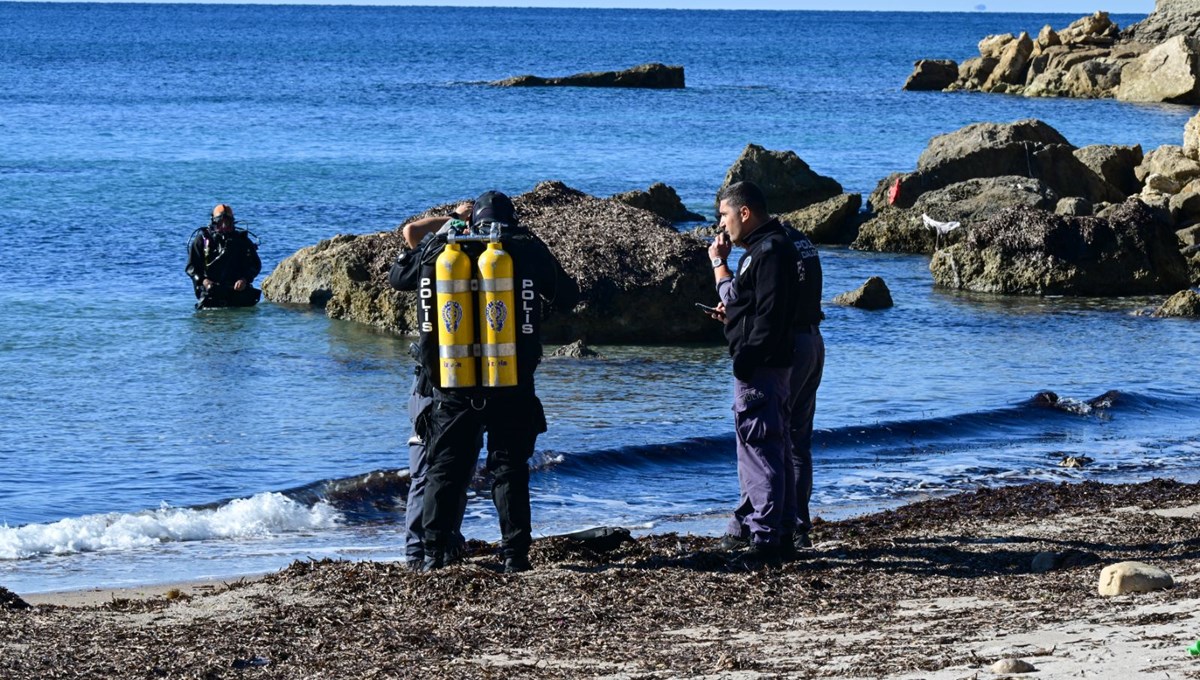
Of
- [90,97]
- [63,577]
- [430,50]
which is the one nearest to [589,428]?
[63,577]

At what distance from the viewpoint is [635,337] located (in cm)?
1577

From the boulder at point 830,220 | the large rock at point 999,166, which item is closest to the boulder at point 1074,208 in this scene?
the large rock at point 999,166

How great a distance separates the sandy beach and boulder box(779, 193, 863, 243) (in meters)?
16.2

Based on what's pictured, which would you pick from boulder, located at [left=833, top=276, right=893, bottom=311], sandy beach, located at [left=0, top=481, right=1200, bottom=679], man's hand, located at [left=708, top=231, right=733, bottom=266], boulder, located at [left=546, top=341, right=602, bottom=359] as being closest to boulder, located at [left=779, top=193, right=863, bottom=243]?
boulder, located at [left=833, top=276, right=893, bottom=311]

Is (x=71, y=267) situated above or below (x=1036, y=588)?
above

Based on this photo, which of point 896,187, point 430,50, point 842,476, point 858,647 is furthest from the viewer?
point 430,50

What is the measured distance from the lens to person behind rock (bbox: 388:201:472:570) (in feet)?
23.4

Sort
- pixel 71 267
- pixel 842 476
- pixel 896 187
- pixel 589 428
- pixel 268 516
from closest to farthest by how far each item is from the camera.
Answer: pixel 268 516
pixel 842 476
pixel 589 428
pixel 71 267
pixel 896 187

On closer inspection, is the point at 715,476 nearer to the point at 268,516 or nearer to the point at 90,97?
the point at 268,516

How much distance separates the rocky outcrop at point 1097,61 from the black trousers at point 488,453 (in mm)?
56071

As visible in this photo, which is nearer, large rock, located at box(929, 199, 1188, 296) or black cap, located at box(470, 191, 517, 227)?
black cap, located at box(470, 191, 517, 227)

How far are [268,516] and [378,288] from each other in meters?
7.43

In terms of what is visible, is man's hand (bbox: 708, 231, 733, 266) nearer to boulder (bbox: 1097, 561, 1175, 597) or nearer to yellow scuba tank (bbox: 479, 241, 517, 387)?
yellow scuba tank (bbox: 479, 241, 517, 387)

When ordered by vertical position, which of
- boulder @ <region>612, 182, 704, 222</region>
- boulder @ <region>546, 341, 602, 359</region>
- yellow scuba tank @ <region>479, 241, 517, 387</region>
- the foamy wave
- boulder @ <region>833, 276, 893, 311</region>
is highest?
boulder @ <region>612, 182, 704, 222</region>
